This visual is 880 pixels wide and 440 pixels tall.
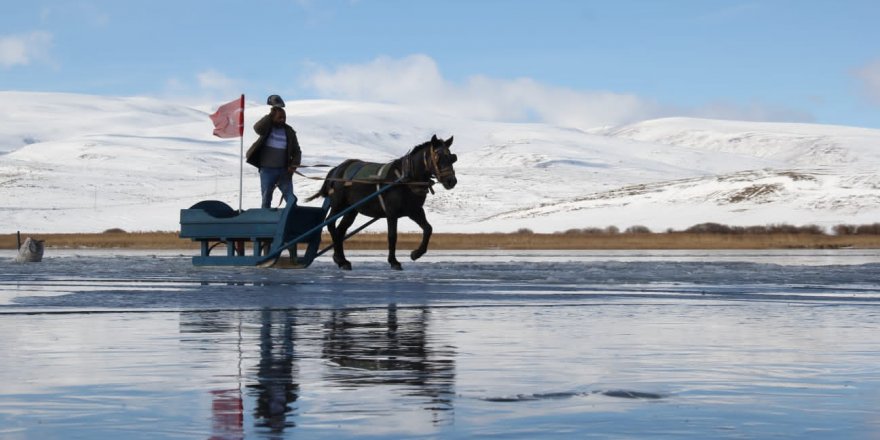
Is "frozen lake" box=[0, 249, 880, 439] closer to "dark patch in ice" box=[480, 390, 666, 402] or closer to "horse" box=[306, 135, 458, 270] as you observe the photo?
"dark patch in ice" box=[480, 390, 666, 402]

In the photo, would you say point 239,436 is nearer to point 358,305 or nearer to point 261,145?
point 358,305

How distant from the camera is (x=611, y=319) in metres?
13.0

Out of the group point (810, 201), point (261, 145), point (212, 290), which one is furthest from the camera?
point (810, 201)

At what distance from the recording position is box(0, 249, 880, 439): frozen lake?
22.2 ft

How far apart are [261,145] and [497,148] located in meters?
129

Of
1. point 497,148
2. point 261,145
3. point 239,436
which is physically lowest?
point 239,436

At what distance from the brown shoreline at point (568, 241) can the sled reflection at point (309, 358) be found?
32.3 m

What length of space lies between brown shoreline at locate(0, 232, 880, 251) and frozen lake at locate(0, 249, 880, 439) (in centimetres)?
2978

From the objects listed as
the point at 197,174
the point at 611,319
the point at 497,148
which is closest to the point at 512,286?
the point at 611,319

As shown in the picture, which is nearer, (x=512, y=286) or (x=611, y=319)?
(x=611, y=319)

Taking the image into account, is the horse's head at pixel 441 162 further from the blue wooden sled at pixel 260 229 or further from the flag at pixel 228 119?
the flag at pixel 228 119

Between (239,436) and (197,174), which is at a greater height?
(197,174)

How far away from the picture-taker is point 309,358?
951 centimetres

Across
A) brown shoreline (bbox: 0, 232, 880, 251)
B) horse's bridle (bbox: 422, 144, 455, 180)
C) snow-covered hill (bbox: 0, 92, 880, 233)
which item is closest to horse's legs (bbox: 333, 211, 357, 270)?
horse's bridle (bbox: 422, 144, 455, 180)
